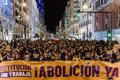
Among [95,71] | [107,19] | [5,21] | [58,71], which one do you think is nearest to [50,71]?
[58,71]

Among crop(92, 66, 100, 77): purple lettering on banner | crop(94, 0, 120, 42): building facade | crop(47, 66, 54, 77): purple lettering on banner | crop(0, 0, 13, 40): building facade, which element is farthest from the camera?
crop(0, 0, 13, 40): building facade

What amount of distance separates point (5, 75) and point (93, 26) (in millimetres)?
86279

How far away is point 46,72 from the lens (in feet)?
45.6

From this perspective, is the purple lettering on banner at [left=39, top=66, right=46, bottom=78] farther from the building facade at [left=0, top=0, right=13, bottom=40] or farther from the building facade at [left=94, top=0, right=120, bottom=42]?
the building facade at [left=0, top=0, right=13, bottom=40]

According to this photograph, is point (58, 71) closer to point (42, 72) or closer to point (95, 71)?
point (42, 72)

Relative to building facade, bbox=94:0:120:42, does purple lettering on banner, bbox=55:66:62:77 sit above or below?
below

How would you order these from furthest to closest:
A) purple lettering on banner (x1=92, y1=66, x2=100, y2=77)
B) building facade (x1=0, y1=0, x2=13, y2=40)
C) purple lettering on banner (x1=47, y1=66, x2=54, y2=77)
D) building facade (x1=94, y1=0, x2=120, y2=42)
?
building facade (x1=0, y1=0, x2=13, y2=40) → building facade (x1=94, y1=0, x2=120, y2=42) → purple lettering on banner (x1=92, y1=66, x2=100, y2=77) → purple lettering on banner (x1=47, y1=66, x2=54, y2=77)

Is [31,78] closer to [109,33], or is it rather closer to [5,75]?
[5,75]

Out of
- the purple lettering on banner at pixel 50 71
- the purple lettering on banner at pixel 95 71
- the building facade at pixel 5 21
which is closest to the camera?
the purple lettering on banner at pixel 50 71

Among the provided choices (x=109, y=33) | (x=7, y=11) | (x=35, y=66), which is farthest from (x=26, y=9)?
(x=35, y=66)

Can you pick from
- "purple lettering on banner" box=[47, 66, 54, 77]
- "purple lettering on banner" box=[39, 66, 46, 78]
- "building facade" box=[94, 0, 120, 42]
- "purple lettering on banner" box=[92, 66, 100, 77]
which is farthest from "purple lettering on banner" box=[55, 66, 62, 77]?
"building facade" box=[94, 0, 120, 42]

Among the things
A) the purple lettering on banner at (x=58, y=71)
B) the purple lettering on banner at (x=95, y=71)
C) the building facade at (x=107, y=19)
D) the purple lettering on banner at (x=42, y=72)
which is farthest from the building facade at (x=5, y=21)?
the purple lettering on banner at (x=95, y=71)

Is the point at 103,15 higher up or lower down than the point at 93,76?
higher up

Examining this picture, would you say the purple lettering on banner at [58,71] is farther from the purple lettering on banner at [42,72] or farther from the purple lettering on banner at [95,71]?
the purple lettering on banner at [95,71]
